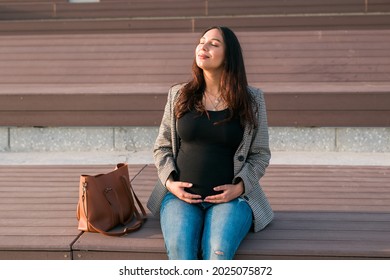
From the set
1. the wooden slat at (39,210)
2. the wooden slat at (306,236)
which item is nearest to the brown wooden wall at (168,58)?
the wooden slat at (39,210)

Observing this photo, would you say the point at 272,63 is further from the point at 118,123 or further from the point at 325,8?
the point at 325,8

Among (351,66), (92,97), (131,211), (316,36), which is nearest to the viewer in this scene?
(131,211)

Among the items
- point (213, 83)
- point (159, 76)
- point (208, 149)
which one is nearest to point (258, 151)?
point (208, 149)

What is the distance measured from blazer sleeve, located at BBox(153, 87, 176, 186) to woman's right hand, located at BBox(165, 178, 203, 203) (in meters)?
0.07

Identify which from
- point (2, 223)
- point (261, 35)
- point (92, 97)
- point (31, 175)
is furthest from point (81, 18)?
point (2, 223)

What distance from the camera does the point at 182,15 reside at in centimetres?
948

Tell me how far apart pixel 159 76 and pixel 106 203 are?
3735 millimetres

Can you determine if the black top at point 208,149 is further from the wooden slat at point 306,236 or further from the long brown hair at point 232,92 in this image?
the wooden slat at point 306,236

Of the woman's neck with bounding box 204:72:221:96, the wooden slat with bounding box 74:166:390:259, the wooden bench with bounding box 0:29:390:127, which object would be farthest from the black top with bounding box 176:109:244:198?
the wooden bench with bounding box 0:29:390:127

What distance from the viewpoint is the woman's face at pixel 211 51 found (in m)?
2.79

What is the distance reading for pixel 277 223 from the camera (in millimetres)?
3135

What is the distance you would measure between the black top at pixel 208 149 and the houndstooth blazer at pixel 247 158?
53 mm

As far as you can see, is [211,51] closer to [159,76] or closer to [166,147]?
[166,147]

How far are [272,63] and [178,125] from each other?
3879 millimetres
